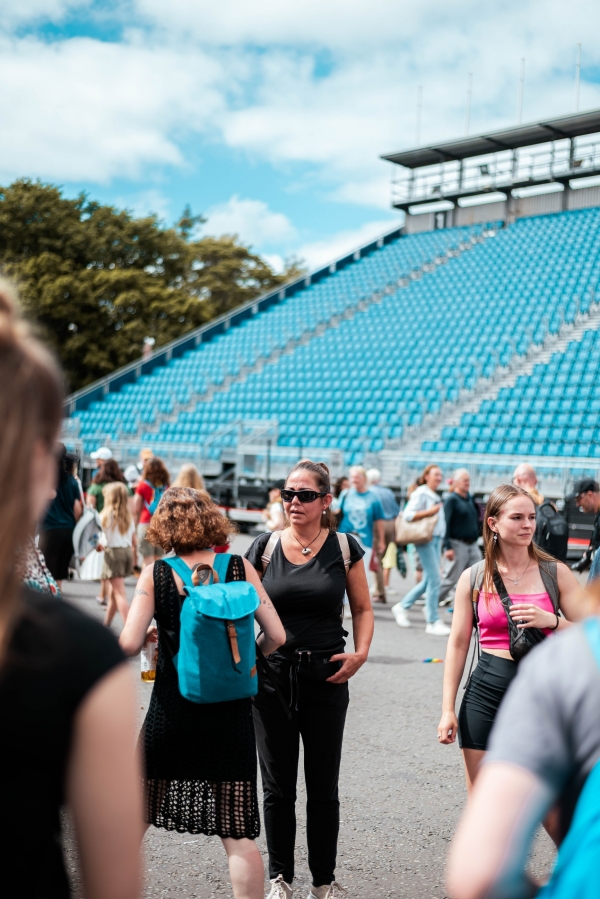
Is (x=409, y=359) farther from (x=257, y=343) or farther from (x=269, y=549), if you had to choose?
(x=269, y=549)

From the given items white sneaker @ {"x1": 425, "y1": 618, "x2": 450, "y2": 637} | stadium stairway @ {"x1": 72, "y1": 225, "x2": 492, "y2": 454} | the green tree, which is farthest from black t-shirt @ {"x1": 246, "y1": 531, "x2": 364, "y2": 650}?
the green tree

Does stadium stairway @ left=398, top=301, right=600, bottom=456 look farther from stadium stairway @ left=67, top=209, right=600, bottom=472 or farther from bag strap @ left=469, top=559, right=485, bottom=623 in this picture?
bag strap @ left=469, top=559, right=485, bottom=623

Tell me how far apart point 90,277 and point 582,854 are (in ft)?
150

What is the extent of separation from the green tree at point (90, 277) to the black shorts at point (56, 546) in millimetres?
35494

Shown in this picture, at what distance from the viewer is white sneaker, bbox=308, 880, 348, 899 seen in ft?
12.6

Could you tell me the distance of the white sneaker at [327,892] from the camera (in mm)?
3842

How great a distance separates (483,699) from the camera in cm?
362

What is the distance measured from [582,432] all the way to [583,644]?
2065 cm

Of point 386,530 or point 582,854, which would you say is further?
point 386,530

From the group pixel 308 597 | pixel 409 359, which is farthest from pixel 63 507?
pixel 409 359

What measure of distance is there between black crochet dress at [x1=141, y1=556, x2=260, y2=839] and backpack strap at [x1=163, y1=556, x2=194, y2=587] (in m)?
0.03

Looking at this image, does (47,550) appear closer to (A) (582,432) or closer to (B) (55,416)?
(B) (55,416)

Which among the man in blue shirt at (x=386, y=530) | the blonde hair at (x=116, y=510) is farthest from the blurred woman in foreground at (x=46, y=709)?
the man in blue shirt at (x=386, y=530)

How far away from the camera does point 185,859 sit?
14.0ft
